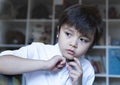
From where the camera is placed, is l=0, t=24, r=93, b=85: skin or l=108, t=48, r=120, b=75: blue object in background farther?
l=108, t=48, r=120, b=75: blue object in background

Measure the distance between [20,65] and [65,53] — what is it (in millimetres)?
155

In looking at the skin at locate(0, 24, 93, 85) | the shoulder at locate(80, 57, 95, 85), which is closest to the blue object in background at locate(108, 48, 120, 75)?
the shoulder at locate(80, 57, 95, 85)

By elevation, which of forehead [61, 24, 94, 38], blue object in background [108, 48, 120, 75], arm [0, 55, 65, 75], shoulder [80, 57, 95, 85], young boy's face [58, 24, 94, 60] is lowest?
blue object in background [108, 48, 120, 75]

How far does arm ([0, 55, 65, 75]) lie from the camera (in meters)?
0.69

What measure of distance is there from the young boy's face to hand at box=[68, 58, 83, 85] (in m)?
0.02

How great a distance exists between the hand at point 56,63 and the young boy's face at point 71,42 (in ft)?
0.11

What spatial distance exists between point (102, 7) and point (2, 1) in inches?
48.7

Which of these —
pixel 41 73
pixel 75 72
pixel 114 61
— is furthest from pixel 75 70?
pixel 114 61

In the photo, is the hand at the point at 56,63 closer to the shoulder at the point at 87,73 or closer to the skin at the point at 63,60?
the skin at the point at 63,60

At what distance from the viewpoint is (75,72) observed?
2.54ft

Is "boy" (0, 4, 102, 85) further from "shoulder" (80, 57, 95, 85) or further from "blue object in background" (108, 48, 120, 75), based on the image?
"blue object in background" (108, 48, 120, 75)

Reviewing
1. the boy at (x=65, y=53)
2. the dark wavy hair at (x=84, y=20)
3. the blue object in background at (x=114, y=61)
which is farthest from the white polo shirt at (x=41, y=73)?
the blue object in background at (x=114, y=61)

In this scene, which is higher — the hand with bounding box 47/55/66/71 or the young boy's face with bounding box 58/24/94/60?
the young boy's face with bounding box 58/24/94/60

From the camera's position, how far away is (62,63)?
29.9 inches
